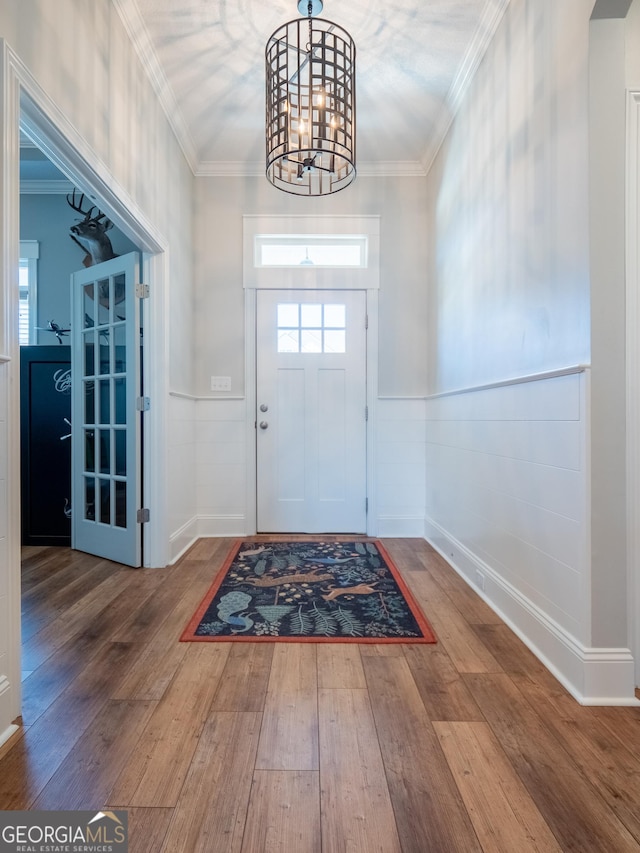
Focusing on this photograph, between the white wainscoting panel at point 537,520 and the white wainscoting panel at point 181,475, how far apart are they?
1.73 m

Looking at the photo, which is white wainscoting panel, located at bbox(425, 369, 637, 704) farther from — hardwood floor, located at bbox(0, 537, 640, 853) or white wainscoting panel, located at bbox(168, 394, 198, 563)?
white wainscoting panel, located at bbox(168, 394, 198, 563)

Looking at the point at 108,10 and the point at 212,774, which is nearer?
the point at 212,774

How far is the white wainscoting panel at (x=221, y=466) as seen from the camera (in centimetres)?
346

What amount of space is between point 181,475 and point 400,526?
5.37 ft

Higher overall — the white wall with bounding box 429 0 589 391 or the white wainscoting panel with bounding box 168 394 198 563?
the white wall with bounding box 429 0 589 391

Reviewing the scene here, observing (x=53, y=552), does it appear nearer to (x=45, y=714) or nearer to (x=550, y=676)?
(x=45, y=714)

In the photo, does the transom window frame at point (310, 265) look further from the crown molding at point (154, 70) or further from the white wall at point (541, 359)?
the white wall at point (541, 359)

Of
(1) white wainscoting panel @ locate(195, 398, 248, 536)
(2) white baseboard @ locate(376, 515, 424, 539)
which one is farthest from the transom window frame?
(2) white baseboard @ locate(376, 515, 424, 539)

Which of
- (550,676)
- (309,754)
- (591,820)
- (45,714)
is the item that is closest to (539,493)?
(550,676)

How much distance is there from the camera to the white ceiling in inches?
83.4

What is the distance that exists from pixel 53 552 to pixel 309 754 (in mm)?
2511

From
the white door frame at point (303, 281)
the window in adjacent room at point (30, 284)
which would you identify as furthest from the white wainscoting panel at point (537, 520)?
the window in adjacent room at point (30, 284)

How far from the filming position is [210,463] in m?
3.47

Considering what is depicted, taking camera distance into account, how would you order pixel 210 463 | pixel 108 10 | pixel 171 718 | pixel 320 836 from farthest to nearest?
pixel 210 463 < pixel 108 10 < pixel 171 718 < pixel 320 836
